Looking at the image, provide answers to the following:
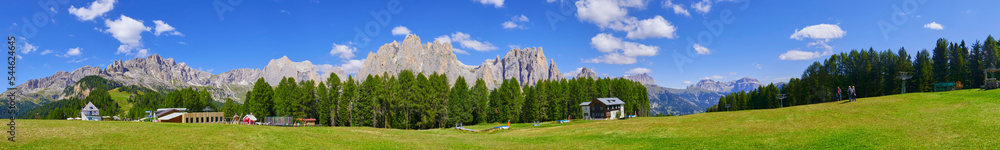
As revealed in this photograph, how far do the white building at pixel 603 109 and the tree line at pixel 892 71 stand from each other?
3241 centimetres

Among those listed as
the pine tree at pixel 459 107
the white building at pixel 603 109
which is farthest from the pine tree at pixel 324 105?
the white building at pixel 603 109

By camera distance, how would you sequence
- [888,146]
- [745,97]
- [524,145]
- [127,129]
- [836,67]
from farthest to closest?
[745,97]
[836,67]
[524,145]
[127,129]
[888,146]

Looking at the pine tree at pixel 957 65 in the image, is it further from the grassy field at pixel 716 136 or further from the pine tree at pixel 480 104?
the pine tree at pixel 480 104

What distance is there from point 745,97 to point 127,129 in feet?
600

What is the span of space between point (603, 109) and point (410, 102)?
140 feet

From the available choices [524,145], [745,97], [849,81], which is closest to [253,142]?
[524,145]

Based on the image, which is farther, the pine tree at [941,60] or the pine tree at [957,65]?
the pine tree at [941,60]

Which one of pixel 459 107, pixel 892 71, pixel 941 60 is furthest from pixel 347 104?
pixel 941 60

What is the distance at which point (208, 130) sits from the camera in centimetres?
3100

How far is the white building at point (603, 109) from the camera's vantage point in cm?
9969

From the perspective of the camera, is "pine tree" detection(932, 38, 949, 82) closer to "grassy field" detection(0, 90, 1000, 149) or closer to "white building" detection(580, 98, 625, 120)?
"white building" detection(580, 98, 625, 120)

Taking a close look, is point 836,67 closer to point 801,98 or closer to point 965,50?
point 801,98

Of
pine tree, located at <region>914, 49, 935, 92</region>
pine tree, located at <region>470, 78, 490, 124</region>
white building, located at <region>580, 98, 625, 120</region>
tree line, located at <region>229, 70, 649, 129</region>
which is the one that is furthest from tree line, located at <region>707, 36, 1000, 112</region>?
pine tree, located at <region>470, 78, 490, 124</region>

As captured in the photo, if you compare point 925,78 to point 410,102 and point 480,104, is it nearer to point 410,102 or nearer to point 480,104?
point 480,104
